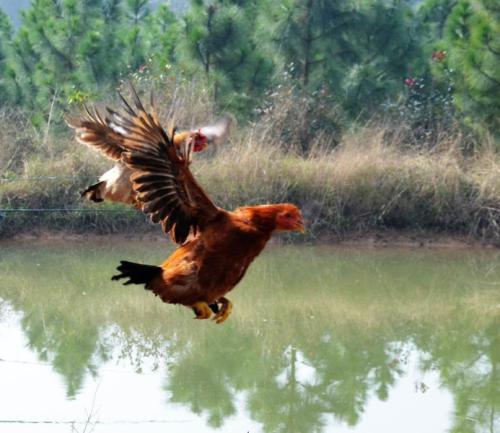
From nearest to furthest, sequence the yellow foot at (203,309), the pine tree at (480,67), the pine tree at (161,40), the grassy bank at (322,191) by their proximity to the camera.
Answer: the yellow foot at (203,309) < the grassy bank at (322,191) < the pine tree at (480,67) < the pine tree at (161,40)

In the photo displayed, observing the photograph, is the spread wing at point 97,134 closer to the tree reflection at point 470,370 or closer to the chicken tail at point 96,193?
the chicken tail at point 96,193

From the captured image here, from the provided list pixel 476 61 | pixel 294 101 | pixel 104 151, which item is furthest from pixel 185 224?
pixel 294 101

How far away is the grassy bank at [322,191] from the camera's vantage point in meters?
11.9

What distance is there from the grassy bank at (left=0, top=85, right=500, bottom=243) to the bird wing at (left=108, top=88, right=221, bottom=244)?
292 inches

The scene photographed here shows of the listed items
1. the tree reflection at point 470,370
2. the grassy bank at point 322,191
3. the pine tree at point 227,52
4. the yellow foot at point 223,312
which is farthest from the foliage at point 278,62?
the yellow foot at point 223,312

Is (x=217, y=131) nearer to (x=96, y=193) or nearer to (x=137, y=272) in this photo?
(x=96, y=193)

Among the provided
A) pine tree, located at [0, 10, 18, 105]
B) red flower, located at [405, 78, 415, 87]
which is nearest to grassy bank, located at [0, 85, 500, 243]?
red flower, located at [405, 78, 415, 87]

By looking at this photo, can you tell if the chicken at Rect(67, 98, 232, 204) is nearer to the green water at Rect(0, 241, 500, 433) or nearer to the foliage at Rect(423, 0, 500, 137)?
the green water at Rect(0, 241, 500, 433)

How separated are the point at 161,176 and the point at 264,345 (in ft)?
13.8

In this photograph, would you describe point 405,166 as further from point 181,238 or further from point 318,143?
point 181,238

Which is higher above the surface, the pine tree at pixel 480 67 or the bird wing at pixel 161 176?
the bird wing at pixel 161 176

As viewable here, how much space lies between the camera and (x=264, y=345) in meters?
8.28

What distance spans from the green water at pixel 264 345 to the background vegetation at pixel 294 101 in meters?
0.72

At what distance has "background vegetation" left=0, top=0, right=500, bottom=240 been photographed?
12.0 meters
